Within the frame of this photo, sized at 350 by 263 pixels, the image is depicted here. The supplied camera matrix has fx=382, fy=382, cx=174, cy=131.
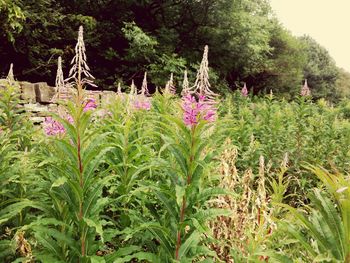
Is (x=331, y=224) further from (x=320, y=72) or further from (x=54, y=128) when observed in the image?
(x=320, y=72)

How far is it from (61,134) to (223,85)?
1581 centimetres

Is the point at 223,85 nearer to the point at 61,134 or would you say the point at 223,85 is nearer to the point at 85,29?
the point at 85,29

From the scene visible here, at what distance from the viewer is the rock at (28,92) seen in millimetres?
6703

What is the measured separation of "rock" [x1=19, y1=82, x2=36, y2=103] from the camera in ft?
22.0

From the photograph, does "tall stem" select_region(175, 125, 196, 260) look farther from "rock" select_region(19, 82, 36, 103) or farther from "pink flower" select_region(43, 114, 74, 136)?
"rock" select_region(19, 82, 36, 103)

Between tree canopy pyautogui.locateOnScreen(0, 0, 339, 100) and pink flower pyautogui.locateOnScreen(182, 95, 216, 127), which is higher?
tree canopy pyautogui.locateOnScreen(0, 0, 339, 100)

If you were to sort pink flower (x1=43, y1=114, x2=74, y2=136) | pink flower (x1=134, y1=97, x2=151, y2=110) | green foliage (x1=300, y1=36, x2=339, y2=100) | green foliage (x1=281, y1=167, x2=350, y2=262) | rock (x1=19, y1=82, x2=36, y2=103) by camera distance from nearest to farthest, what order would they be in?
green foliage (x1=281, y1=167, x2=350, y2=262), pink flower (x1=43, y1=114, x2=74, y2=136), pink flower (x1=134, y1=97, x2=151, y2=110), rock (x1=19, y1=82, x2=36, y2=103), green foliage (x1=300, y1=36, x2=339, y2=100)

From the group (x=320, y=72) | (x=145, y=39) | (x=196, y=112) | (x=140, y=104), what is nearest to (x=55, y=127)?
(x=196, y=112)

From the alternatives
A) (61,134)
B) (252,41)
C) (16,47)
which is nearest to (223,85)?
(252,41)

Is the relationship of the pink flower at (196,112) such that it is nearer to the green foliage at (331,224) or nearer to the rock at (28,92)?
the green foliage at (331,224)

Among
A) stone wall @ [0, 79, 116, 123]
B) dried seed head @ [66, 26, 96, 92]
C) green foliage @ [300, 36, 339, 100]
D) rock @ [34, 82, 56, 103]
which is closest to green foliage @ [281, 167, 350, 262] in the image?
dried seed head @ [66, 26, 96, 92]

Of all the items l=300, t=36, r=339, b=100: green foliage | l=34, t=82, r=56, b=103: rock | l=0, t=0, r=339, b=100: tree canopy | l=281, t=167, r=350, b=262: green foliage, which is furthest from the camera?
l=300, t=36, r=339, b=100: green foliage

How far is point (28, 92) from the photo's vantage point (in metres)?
6.83

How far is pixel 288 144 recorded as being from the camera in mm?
7238
